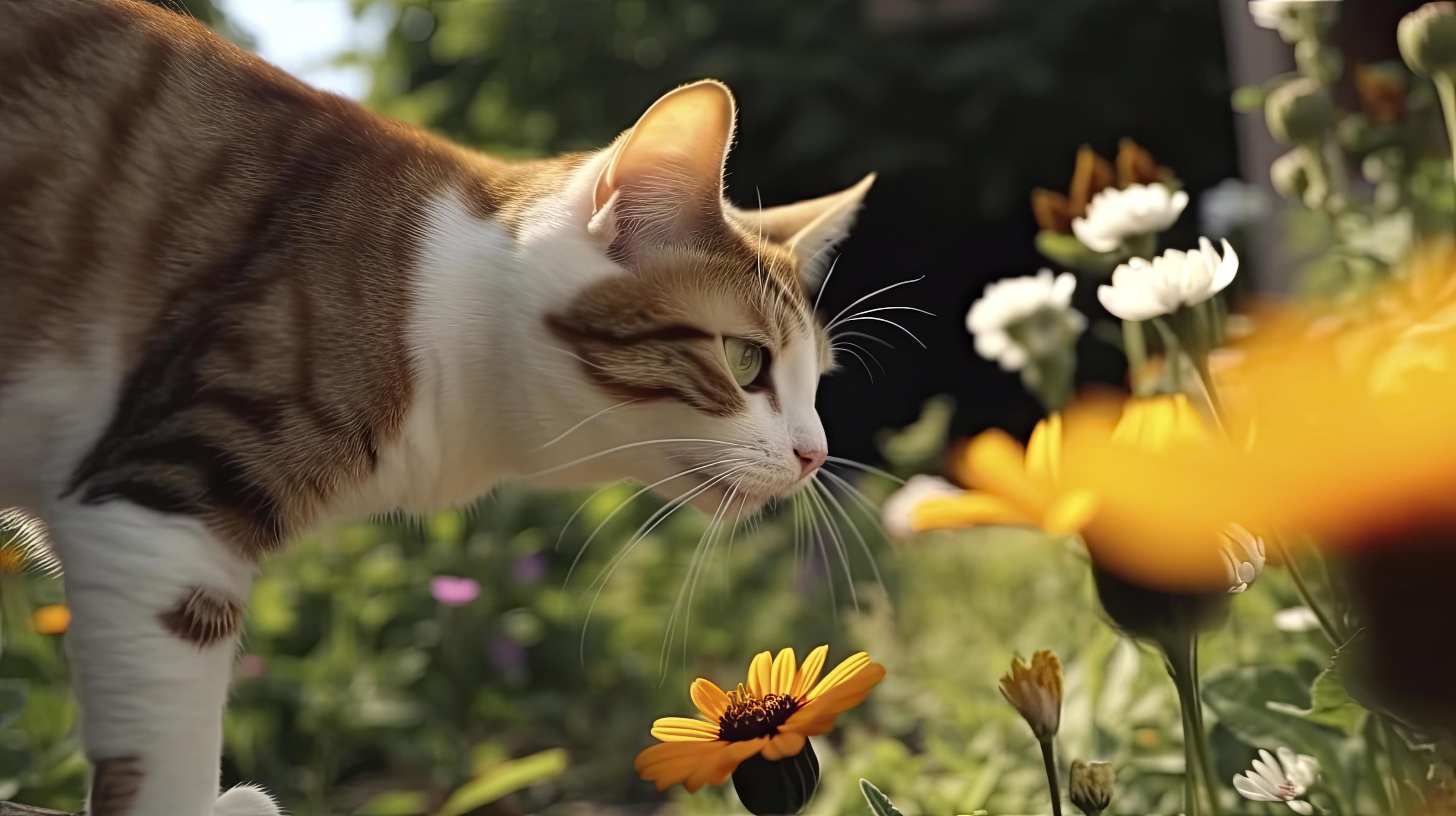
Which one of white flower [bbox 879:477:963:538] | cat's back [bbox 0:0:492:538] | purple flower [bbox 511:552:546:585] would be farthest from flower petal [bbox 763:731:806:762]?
purple flower [bbox 511:552:546:585]

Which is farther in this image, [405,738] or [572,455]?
[405,738]

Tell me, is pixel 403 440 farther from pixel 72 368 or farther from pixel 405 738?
pixel 405 738

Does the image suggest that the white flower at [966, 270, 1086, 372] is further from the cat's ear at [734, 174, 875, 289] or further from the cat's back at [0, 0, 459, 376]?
the cat's back at [0, 0, 459, 376]

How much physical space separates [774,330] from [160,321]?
17.0 inches

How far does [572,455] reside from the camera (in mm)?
847

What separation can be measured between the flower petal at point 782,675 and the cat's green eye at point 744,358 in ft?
0.75

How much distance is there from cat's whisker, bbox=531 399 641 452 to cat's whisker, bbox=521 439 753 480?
0.8 inches

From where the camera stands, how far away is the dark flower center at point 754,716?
642 millimetres

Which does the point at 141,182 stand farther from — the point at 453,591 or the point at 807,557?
the point at 807,557

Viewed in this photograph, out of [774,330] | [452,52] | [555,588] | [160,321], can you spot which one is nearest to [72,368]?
[160,321]

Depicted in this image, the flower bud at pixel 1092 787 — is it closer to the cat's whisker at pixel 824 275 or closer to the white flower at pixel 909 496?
the cat's whisker at pixel 824 275

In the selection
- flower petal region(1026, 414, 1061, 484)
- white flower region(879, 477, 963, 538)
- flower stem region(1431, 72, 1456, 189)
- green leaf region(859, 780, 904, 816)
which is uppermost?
flower stem region(1431, 72, 1456, 189)

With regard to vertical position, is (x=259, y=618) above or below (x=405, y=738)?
above

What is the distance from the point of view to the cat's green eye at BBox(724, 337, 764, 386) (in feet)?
2.77
